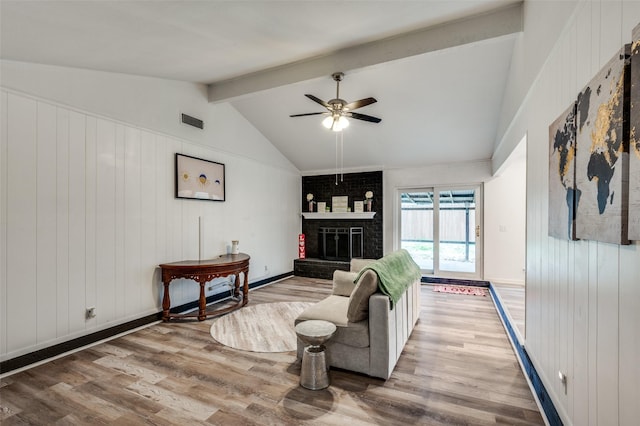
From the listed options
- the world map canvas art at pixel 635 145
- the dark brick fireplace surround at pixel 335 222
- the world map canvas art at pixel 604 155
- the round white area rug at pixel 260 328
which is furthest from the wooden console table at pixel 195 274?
the world map canvas art at pixel 635 145

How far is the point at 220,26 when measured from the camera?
8.96 ft

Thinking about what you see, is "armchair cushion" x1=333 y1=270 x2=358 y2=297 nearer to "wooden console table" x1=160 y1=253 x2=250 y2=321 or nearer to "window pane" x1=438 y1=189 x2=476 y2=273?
"wooden console table" x1=160 y1=253 x2=250 y2=321

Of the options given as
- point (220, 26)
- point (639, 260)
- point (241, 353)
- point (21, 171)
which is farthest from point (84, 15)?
point (639, 260)

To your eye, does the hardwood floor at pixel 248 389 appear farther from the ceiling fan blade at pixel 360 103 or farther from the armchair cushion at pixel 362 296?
the ceiling fan blade at pixel 360 103

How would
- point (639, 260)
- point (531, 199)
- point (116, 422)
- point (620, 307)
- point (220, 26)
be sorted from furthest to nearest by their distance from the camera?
point (220, 26), point (531, 199), point (116, 422), point (620, 307), point (639, 260)

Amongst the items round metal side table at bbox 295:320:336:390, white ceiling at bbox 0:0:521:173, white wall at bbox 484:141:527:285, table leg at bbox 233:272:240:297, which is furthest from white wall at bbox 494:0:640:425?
table leg at bbox 233:272:240:297

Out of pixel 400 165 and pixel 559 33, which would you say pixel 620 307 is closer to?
pixel 559 33

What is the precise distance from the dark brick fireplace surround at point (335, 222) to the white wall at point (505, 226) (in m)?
2.12

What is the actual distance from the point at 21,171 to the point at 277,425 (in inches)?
120

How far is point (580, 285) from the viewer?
5.10 ft

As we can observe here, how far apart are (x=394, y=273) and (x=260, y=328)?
5.97ft

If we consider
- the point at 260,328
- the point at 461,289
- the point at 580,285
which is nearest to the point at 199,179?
the point at 260,328

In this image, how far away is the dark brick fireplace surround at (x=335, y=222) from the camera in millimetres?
6645

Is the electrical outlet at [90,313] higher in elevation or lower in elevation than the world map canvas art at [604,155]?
lower
